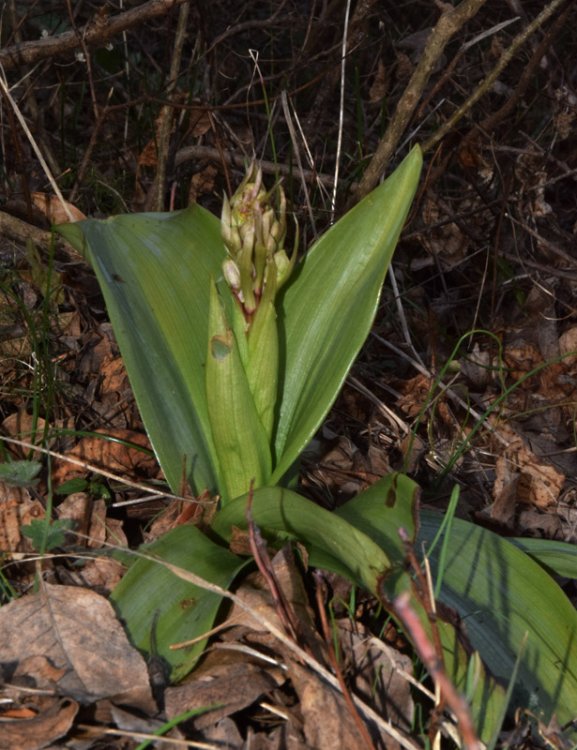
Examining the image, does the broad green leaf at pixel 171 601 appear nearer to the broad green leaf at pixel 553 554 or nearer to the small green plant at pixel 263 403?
the small green plant at pixel 263 403

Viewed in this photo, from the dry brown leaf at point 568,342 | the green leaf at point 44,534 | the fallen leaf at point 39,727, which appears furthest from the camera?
the dry brown leaf at point 568,342

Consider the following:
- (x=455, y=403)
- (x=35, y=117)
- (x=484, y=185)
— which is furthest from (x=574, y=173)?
(x=35, y=117)

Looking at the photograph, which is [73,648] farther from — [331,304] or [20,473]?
[331,304]

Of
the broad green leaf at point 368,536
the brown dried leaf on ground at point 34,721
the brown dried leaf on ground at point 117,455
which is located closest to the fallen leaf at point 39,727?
the brown dried leaf on ground at point 34,721

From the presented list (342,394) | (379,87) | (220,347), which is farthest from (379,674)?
(379,87)

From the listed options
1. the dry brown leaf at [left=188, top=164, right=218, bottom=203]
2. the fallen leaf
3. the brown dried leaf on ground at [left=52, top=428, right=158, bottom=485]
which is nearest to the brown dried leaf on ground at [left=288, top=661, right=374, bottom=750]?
the fallen leaf
